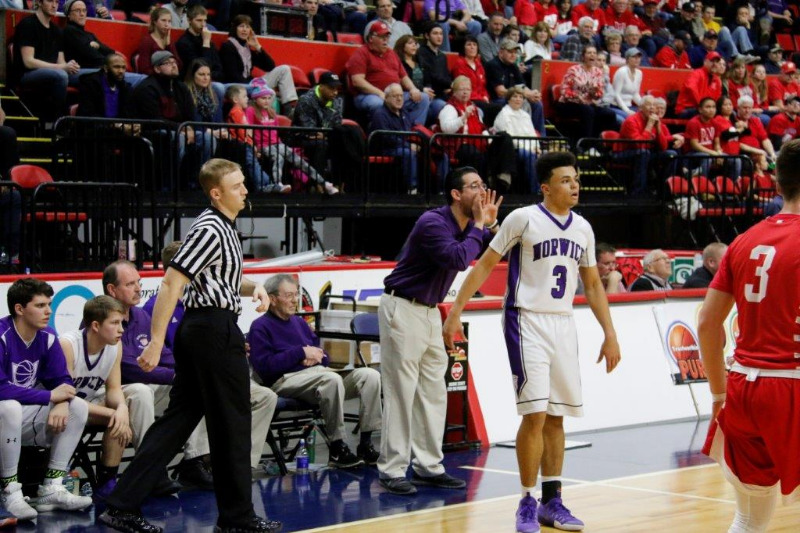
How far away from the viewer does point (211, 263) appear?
6.61 metres

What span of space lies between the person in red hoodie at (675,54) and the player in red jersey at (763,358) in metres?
16.9

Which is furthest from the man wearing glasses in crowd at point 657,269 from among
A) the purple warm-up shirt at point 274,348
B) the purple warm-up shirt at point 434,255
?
the purple warm-up shirt at point 274,348

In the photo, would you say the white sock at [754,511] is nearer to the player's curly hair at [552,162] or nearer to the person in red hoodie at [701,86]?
the player's curly hair at [552,162]

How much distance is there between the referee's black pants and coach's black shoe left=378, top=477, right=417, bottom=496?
1579 mm

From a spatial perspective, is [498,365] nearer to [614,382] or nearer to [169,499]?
[614,382]

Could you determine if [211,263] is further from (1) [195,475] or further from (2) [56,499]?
(1) [195,475]

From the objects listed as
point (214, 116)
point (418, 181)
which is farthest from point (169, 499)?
point (418, 181)

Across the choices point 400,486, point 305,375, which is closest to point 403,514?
point 400,486

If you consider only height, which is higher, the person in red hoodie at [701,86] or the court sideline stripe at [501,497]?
the person in red hoodie at [701,86]

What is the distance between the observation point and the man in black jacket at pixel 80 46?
13.2 meters

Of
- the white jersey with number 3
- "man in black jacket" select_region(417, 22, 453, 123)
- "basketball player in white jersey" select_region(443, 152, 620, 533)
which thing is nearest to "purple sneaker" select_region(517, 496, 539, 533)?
"basketball player in white jersey" select_region(443, 152, 620, 533)

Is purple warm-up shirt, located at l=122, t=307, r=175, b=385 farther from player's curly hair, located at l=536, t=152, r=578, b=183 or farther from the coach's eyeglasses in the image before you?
player's curly hair, located at l=536, t=152, r=578, b=183

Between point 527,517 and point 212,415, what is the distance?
6.11 feet

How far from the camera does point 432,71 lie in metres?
16.6
